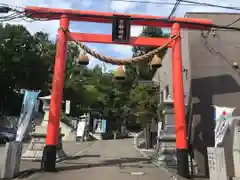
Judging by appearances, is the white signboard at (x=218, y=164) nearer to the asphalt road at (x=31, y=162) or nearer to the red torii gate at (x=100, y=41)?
the red torii gate at (x=100, y=41)

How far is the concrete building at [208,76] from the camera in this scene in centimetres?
1555

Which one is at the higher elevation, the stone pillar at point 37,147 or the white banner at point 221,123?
the white banner at point 221,123

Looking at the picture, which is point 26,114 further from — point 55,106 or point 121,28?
point 121,28

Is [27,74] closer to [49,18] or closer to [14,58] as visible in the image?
[14,58]

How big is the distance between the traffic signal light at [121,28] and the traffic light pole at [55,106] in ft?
6.50

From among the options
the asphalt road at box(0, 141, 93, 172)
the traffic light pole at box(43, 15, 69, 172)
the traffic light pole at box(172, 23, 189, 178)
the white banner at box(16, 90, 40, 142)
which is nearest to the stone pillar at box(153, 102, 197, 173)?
the traffic light pole at box(172, 23, 189, 178)

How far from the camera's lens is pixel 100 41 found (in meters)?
14.4

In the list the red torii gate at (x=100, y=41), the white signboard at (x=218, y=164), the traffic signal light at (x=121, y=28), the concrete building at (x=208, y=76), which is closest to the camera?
the white signboard at (x=218, y=164)

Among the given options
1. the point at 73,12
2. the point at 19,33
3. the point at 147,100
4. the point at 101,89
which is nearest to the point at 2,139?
the point at 147,100

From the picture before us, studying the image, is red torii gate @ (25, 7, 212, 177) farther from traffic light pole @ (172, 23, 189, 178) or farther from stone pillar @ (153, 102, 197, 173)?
stone pillar @ (153, 102, 197, 173)

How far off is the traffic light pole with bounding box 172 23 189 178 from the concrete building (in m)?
2.18

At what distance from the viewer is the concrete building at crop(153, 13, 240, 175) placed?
1555cm

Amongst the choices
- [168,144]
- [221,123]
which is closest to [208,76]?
[168,144]

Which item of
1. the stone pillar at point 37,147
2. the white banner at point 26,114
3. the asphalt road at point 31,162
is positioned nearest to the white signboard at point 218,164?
the asphalt road at point 31,162
